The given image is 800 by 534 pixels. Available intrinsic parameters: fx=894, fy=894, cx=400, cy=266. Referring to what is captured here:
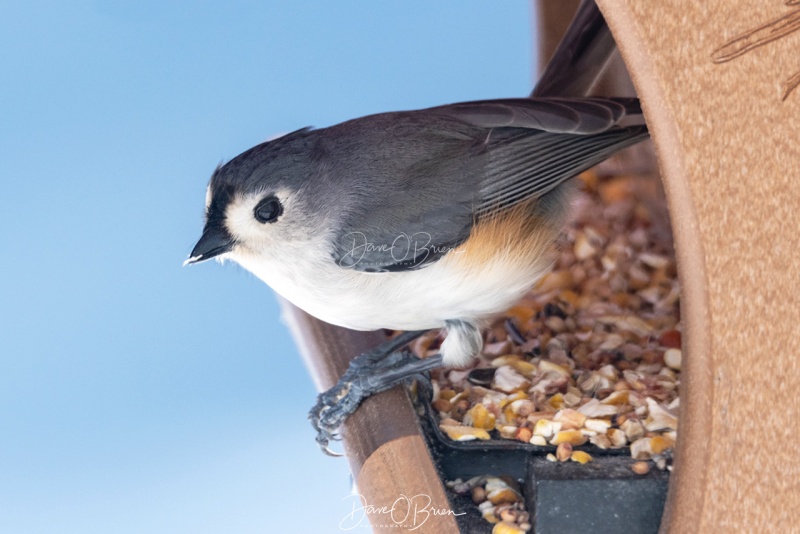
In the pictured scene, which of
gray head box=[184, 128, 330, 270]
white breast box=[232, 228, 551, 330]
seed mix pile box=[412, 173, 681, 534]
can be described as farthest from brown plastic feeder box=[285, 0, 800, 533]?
gray head box=[184, 128, 330, 270]

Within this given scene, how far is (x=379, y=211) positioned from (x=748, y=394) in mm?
644

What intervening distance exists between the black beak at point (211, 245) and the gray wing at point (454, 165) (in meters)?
0.17

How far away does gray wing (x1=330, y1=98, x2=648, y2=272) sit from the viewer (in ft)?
4.53

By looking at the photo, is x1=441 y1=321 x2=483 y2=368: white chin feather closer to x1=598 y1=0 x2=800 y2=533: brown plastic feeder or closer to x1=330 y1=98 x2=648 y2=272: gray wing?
x1=330 y1=98 x2=648 y2=272: gray wing

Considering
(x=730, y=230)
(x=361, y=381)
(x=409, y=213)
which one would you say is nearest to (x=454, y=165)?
(x=409, y=213)

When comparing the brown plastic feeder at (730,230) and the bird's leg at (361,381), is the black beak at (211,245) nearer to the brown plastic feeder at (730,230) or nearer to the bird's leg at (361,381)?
the bird's leg at (361,381)

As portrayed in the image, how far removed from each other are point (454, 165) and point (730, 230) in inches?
23.0

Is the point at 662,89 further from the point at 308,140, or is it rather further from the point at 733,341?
the point at 308,140

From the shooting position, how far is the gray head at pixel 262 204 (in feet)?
4.44

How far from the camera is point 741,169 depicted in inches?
36.5

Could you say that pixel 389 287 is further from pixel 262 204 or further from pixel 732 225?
pixel 732 225
